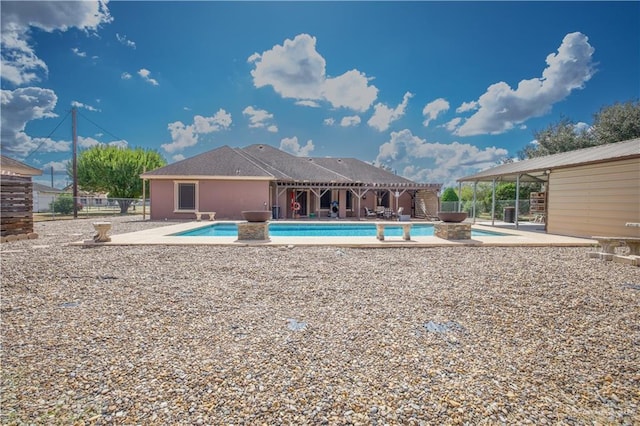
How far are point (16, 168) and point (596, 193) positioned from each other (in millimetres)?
26839

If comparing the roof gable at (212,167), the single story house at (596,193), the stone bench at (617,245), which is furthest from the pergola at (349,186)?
the stone bench at (617,245)

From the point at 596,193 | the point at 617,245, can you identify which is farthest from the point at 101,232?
the point at 596,193

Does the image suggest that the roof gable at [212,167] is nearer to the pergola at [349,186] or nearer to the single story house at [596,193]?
the pergola at [349,186]

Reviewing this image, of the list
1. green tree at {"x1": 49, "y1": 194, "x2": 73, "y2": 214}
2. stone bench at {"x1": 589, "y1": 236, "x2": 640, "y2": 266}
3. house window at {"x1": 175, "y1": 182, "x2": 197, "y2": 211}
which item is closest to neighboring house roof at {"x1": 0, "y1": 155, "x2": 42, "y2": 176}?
green tree at {"x1": 49, "y1": 194, "x2": 73, "y2": 214}

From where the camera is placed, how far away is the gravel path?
1914 millimetres

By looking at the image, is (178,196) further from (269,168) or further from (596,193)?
(596,193)

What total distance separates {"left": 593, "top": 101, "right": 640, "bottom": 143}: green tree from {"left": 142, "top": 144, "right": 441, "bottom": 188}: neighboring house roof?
48.8 ft

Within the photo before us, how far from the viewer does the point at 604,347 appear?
9.01 ft

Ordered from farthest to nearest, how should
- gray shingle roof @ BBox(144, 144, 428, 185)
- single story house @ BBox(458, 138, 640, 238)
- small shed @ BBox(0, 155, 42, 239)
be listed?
gray shingle roof @ BBox(144, 144, 428, 185)
single story house @ BBox(458, 138, 640, 238)
small shed @ BBox(0, 155, 42, 239)

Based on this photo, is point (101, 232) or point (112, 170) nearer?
point (101, 232)

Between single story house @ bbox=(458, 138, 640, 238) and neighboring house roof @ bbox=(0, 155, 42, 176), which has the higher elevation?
neighboring house roof @ bbox=(0, 155, 42, 176)

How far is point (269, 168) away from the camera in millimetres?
19812

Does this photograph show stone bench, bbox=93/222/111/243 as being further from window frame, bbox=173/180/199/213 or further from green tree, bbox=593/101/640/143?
green tree, bbox=593/101/640/143

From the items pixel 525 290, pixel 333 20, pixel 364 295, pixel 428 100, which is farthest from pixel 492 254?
pixel 428 100
